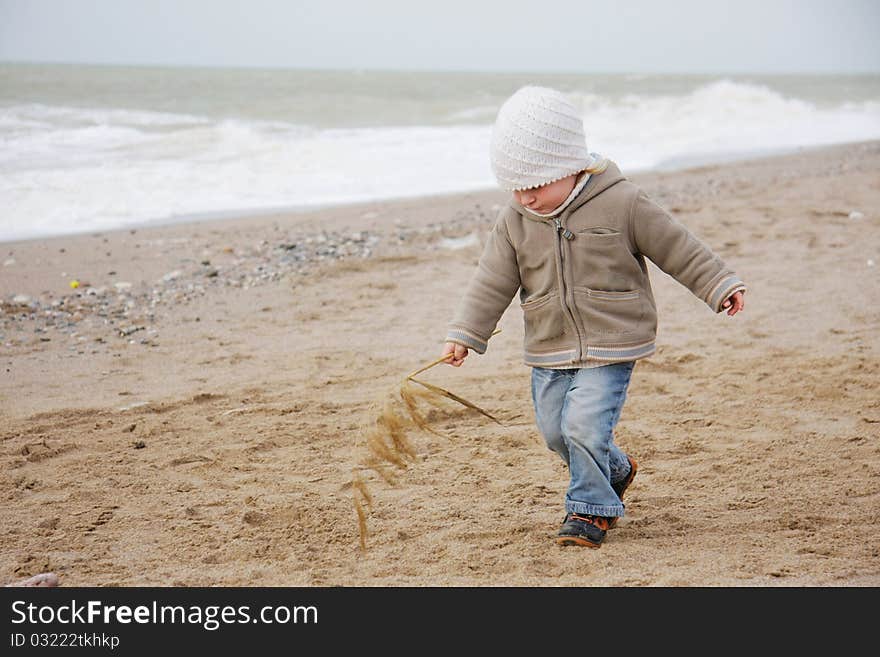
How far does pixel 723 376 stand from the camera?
453cm

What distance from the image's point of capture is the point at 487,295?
9.98 ft

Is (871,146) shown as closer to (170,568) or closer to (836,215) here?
(836,215)

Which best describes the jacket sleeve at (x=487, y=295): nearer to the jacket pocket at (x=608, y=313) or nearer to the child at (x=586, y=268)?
the child at (x=586, y=268)

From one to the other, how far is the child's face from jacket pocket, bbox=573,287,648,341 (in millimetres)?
286

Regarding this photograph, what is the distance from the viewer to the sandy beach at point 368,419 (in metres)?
2.86

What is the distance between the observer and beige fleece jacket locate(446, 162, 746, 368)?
2.84m

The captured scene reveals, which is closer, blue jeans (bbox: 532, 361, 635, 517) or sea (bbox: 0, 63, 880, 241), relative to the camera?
blue jeans (bbox: 532, 361, 635, 517)

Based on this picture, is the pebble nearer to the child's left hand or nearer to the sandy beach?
the sandy beach

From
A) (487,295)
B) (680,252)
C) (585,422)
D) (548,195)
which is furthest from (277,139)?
(585,422)

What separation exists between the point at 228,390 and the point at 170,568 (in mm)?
1807

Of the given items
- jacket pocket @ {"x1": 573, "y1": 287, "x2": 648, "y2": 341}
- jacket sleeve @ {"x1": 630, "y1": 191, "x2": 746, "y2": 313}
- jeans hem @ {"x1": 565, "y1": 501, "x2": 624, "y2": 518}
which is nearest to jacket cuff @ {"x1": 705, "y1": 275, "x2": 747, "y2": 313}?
jacket sleeve @ {"x1": 630, "y1": 191, "x2": 746, "y2": 313}

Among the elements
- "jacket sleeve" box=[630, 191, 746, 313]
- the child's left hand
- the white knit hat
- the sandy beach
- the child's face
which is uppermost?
the white knit hat

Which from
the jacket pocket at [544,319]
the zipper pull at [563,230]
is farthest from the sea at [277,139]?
the zipper pull at [563,230]

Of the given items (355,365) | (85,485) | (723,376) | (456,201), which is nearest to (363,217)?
(456,201)
